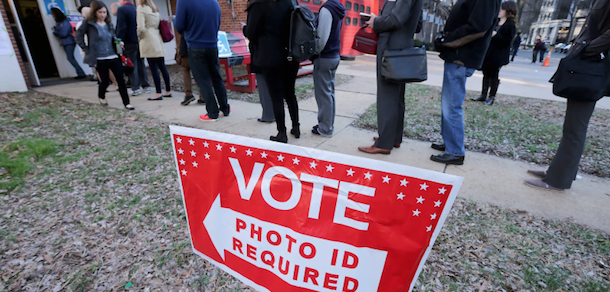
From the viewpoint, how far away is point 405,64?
313cm

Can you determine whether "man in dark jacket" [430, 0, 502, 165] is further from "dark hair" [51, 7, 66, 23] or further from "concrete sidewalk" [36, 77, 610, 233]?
"dark hair" [51, 7, 66, 23]

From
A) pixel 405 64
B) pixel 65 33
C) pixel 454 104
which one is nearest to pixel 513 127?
pixel 454 104

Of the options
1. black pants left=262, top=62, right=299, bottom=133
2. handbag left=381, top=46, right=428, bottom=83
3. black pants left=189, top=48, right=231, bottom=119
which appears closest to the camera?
handbag left=381, top=46, right=428, bottom=83

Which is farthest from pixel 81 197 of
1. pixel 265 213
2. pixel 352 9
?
pixel 352 9

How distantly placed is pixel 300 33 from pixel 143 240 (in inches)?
99.7

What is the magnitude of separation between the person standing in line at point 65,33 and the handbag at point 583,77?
34.3 feet

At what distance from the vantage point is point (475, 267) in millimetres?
2047

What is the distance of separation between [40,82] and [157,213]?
8.36 m

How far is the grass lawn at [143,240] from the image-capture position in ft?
6.40

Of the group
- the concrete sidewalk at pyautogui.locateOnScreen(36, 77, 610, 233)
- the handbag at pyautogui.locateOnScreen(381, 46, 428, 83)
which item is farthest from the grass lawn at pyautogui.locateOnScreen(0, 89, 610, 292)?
the handbag at pyautogui.locateOnScreen(381, 46, 428, 83)

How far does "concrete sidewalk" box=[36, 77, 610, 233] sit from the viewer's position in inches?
108

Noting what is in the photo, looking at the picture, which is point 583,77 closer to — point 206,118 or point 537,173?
point 537,173

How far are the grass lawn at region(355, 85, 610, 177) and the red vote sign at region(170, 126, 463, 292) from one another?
11.3 ft

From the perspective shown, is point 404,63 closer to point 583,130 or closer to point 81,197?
point 583,130
